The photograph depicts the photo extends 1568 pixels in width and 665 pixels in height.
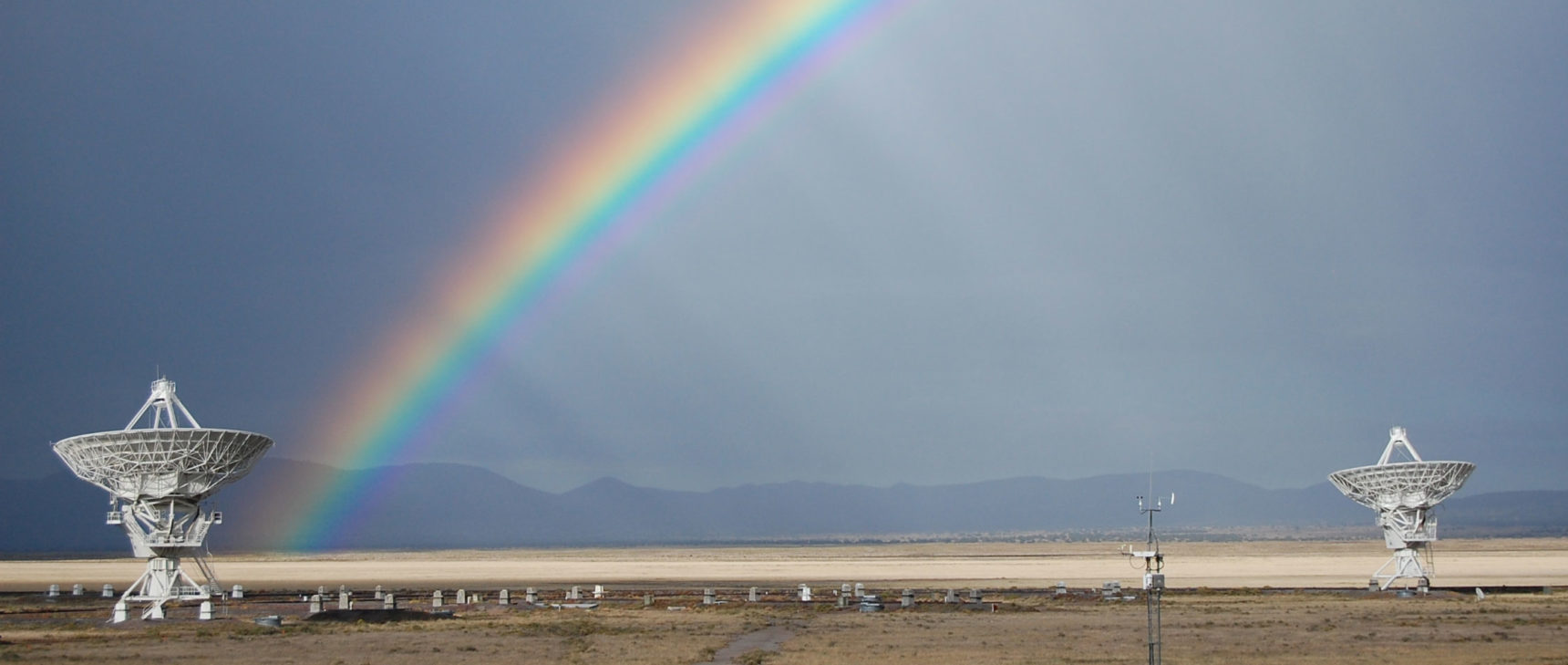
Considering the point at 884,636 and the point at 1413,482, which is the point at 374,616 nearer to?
the point at 884,636

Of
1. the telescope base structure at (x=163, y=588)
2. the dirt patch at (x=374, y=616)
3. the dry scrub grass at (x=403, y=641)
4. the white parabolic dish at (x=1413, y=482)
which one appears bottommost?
the dirt patch at (x=374, y=616)

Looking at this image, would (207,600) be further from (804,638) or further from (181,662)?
(804,638)

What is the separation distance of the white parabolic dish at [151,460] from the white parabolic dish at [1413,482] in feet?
236

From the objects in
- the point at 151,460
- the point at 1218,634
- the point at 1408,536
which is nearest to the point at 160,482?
the point at 151,460

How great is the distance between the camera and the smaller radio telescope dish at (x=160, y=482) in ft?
215

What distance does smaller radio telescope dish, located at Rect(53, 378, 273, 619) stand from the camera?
2584 inches

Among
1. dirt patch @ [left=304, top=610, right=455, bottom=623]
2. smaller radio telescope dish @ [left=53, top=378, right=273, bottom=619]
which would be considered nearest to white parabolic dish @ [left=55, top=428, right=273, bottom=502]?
smaller radio telescope dish @ [left=53, top=378, right=273, bottom=619]

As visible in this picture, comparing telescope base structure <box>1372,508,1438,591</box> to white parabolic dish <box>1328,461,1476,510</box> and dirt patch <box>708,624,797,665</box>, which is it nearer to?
white parabolic dish <box>1328,461,1476,510</box>

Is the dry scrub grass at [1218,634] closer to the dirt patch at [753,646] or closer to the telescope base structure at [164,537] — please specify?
the dirt patch at [753,646]

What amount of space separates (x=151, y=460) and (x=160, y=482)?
1254 millimetres

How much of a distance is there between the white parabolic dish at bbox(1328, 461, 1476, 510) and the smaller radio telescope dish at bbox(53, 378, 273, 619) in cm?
7193

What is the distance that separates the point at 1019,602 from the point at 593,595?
91.2 ft

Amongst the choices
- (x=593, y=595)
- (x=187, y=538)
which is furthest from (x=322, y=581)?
(x=187, y=538)

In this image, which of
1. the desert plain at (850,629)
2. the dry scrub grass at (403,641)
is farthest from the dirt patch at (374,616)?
the dry scrub grass at (403,641)
